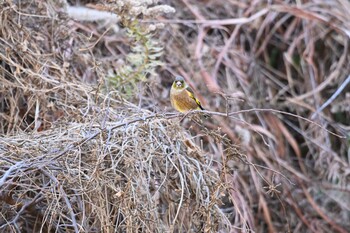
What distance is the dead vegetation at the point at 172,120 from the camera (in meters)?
2.37

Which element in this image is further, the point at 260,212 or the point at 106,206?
the point at 260,212

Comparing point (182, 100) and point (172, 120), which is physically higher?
point (172, 120)

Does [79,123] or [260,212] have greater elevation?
[79,123]

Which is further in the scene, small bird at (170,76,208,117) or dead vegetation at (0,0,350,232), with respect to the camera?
small bird at (170,76,208,117)

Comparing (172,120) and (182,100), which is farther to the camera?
(182,100)

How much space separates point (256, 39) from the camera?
4359 mm

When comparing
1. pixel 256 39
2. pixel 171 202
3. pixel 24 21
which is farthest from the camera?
pixel 256 39

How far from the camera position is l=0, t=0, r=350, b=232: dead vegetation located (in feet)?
7.79

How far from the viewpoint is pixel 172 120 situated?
2547 millimetres

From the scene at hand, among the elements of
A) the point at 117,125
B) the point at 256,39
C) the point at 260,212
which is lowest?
the point at 260,212

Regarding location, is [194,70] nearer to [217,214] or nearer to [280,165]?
[280,165]

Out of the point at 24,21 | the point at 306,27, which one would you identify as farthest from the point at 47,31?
the point at 306,27

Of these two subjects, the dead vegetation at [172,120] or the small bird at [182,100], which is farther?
the small bird at [182,100]

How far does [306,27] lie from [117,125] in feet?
7.63
